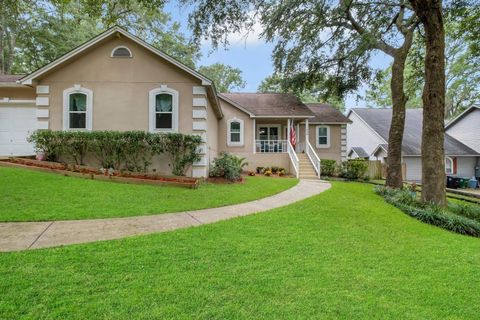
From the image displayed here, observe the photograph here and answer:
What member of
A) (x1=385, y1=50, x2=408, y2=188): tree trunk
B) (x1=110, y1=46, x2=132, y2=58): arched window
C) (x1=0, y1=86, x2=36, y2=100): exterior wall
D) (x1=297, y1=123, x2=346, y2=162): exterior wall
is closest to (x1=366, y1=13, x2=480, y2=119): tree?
(x1=385, y1=50, x2=408, y2=188): tree trunk

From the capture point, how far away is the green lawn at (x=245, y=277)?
8.82 feet

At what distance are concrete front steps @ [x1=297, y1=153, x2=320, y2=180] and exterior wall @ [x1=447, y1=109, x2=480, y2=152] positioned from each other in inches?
712

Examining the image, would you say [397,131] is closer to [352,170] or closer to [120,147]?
[352,170]

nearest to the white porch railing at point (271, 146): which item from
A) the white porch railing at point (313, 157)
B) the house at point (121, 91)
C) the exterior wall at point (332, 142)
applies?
the white porch railing at point (313, 157)

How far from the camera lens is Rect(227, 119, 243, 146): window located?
678 inches

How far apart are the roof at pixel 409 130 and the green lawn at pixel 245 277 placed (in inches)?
845

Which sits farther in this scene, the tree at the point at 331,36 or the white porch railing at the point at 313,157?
the white porch railing at the point at 313,157

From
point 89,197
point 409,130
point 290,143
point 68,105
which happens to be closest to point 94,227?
point 89,197

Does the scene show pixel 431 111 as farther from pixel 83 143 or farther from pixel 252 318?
pixel 83 143

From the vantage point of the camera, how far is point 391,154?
12.5 metres

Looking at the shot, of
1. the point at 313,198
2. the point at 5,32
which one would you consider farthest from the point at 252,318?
the point at 5,32

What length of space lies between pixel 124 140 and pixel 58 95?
11.2 ft

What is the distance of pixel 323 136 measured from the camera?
19.6 m

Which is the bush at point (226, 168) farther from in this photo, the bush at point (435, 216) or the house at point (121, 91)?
the bush at point (435, 216)
